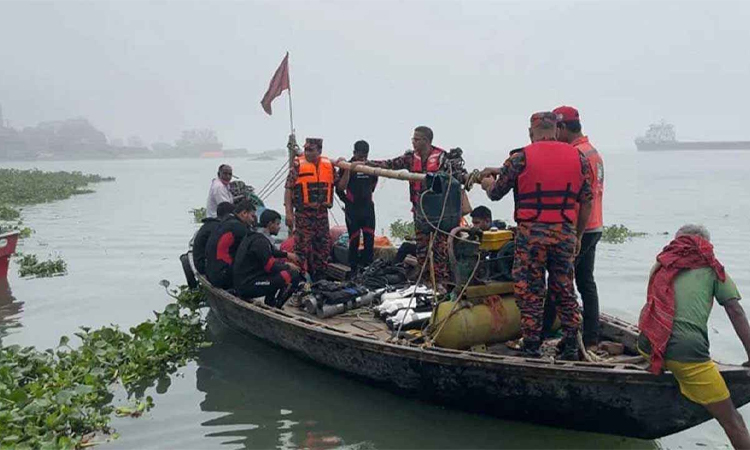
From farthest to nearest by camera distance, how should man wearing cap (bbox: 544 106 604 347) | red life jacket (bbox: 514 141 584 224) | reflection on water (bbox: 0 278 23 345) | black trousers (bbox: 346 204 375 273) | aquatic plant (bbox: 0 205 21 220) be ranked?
aquatic plant (bbox: 0 205 21 220) → reflection on water (bbox: 0 278 23 345) → black trousers (bbox: 346 204 375 273) → man wearing cap (bbox: 544 106 604 347) → red life jacket (bbox: 514 141 584 224)

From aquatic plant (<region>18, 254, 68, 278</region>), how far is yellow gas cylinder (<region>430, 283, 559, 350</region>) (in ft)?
36.4

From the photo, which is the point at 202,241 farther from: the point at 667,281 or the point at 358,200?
the point at 667,281

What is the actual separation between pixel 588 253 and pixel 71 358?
582cm

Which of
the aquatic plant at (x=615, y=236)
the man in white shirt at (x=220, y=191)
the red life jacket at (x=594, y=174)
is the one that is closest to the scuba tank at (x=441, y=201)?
the red life jacket at (x=594, y=174)

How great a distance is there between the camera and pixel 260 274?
Answer: 25.7 ft

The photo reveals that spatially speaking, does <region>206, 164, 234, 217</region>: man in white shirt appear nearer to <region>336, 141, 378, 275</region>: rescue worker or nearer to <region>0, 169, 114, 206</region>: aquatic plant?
<region>336, 141, 378, 275</region>: rescue worker

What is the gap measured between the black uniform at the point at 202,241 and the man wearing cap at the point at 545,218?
464 centimetres

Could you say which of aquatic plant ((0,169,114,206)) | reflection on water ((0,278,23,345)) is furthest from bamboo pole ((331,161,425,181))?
aquatic plant ((0,169,114,206))

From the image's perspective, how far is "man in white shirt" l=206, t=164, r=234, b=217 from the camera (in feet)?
34.8

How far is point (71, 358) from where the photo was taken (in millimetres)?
7273

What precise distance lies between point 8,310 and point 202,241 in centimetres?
444

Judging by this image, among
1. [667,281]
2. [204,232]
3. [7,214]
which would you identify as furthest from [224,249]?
[7,214]

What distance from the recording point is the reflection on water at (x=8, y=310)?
32.5 feet

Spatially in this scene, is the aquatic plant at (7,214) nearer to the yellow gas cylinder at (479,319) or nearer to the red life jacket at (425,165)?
the red life jacket at (425,165)
